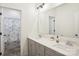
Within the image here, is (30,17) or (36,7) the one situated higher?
(36,7)

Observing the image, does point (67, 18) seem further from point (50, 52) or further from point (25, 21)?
point (25, 21)

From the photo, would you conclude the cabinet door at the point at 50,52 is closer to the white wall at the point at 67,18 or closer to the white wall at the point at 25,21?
the white wall at the point at 67,18

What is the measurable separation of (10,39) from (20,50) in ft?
1.92

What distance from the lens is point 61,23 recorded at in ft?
7.47

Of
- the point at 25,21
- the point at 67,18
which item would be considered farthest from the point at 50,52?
the point at 25,21

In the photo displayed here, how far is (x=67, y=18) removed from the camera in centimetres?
208

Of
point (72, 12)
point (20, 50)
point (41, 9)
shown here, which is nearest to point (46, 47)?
point (72, 12)

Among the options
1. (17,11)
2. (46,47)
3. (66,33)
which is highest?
(17,11)

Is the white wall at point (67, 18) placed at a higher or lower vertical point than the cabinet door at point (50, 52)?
higher

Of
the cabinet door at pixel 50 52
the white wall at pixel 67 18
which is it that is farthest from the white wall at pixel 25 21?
the cabinet door at pixel 50 52

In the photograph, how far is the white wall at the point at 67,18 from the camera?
188 centimetres

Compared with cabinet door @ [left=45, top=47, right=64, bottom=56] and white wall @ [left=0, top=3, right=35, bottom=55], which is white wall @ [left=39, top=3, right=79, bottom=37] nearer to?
cabinet door @ [left=45, top=47, right=64, bottom=56]

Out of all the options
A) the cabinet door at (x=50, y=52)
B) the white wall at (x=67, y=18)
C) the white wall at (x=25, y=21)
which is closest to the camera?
the cabinet door at (x=50, y=52)

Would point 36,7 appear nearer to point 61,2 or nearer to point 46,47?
point 61,2
